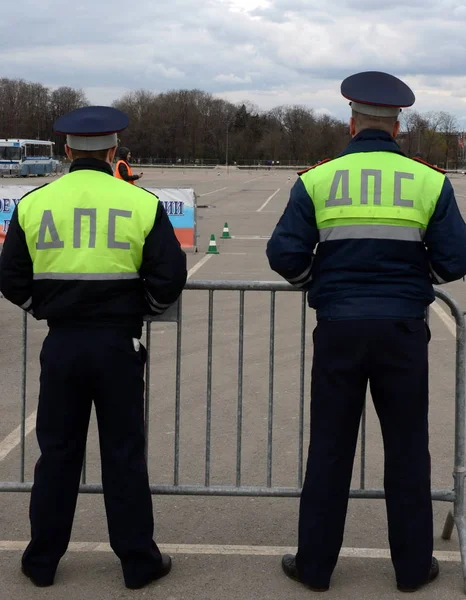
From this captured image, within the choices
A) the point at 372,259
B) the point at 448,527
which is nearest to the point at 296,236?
the point at 372,259

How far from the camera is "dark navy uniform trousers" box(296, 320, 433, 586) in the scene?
12.3 feet

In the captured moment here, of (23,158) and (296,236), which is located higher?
(23,158)

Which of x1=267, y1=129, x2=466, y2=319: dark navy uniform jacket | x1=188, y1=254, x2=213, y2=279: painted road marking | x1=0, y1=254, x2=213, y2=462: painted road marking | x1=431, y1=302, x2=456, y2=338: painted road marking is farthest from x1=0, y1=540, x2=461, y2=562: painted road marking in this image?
x1=188, y1=254, x2=213, y2=279: painted road marking

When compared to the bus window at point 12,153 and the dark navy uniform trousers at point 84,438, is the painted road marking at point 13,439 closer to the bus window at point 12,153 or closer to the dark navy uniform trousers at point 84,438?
the dark navy uniform trousers at point 84,438

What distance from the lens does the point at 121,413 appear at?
152 inches

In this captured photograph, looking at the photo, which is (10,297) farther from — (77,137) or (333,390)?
(333,390)

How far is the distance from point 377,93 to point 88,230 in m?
1.31

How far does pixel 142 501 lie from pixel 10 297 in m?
1.05

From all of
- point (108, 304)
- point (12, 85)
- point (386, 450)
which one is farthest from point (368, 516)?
point (12, 85)

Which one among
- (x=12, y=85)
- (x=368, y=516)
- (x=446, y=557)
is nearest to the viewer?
(x=446, y=557)

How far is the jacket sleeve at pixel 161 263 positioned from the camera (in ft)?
12.4

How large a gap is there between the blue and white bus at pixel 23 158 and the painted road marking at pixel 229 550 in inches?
2420

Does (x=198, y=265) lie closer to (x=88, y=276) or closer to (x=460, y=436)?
(x=460, y=436)

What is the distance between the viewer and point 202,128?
503 ft
